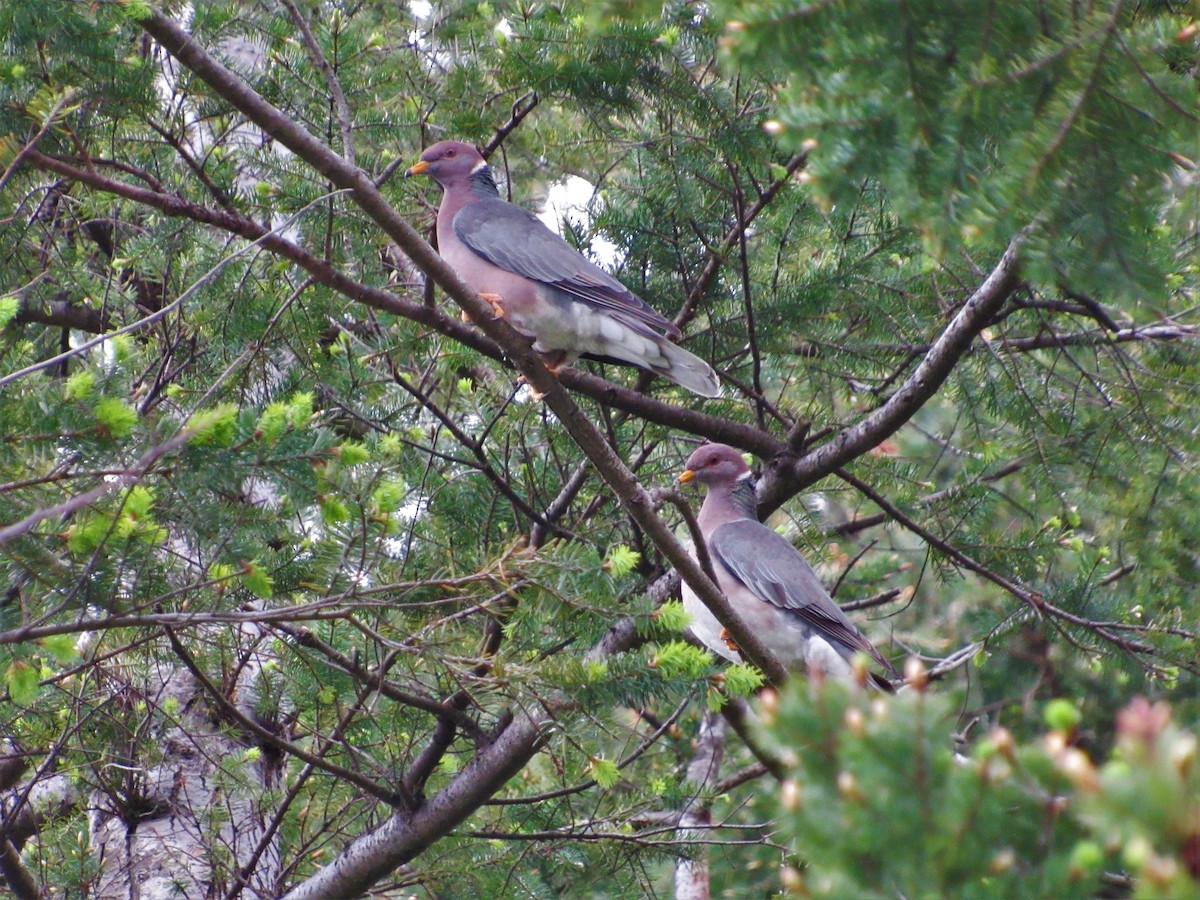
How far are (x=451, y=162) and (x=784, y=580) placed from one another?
8.35 ft

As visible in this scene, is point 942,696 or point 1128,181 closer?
point 942,696

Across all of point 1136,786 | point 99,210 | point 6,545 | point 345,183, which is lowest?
point 1136,786

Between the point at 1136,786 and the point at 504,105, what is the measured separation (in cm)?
477

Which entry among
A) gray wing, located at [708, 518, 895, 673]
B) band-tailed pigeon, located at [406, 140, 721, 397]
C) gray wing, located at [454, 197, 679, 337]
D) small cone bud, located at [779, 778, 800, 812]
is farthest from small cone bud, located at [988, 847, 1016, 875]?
gray wing, located at [708, 518, 895, 673]

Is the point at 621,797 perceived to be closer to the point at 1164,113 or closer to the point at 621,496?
the point at 621,496

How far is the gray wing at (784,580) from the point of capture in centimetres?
505

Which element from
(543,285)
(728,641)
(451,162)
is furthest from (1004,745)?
(451,162)

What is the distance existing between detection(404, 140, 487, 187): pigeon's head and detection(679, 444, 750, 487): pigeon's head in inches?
69.4

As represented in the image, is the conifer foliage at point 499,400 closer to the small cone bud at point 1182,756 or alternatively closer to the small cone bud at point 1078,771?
the small cone bud at point 1078,771

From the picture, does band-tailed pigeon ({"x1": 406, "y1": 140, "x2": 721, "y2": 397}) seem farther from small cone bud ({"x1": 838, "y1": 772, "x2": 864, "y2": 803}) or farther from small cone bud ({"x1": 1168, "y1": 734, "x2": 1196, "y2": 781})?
small cone bud ({"x1": 1168, "y1": 734, "x2": 1196, "y2": 781})

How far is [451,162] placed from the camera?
5594mm

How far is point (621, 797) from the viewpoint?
5.01 m

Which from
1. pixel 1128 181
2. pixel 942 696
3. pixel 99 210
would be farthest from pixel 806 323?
pixel 942 696

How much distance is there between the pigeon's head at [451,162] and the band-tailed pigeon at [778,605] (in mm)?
1826
